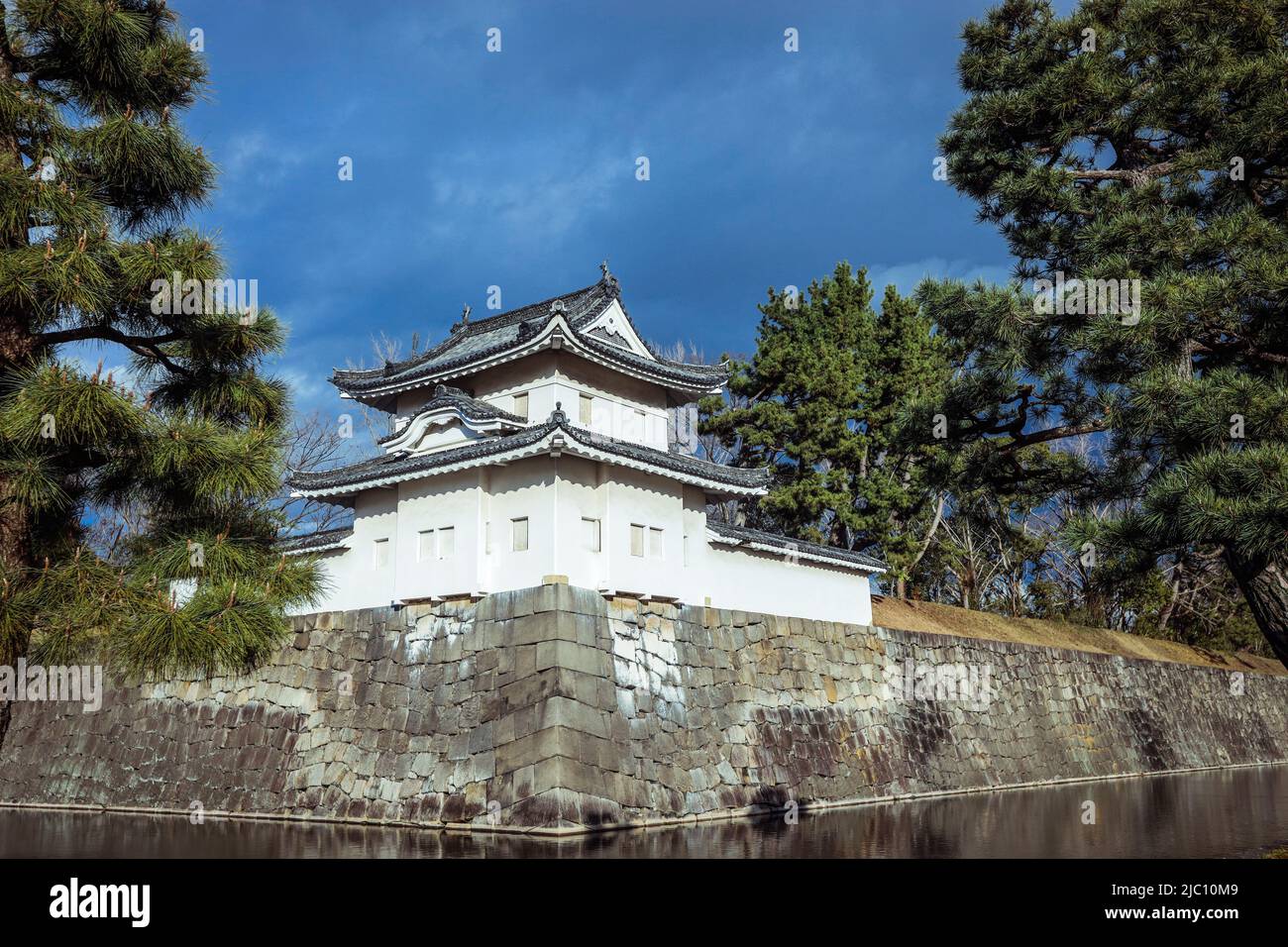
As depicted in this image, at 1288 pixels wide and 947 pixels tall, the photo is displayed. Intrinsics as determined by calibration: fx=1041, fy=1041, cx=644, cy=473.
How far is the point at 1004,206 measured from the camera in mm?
9500

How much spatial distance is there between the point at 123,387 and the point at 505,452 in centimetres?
714

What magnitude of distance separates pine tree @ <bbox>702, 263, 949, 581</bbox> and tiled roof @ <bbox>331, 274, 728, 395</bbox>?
6214mm

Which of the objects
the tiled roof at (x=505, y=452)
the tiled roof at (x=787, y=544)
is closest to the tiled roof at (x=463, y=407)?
the tiled roof at (x=505, y=452)

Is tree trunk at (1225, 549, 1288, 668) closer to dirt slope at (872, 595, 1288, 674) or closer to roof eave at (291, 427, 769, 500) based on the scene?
roof eave at (291, 427, 769, 500)

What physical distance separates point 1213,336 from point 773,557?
930 centimetres

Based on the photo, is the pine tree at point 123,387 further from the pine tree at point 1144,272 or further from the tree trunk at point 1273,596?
the tree trunk at point 1273,596

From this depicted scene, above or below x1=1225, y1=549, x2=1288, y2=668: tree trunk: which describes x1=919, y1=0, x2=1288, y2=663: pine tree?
above

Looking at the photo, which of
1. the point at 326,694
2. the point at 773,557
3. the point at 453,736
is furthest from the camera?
the point at 773,557

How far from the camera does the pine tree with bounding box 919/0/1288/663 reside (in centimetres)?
639

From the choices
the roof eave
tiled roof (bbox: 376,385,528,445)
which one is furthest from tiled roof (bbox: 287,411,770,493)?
tiled roof (bbox: 376,385,528,445)

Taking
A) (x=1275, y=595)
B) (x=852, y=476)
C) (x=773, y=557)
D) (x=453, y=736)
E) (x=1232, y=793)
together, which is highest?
(x=852, y=476)

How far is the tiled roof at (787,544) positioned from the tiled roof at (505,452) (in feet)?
2.45
